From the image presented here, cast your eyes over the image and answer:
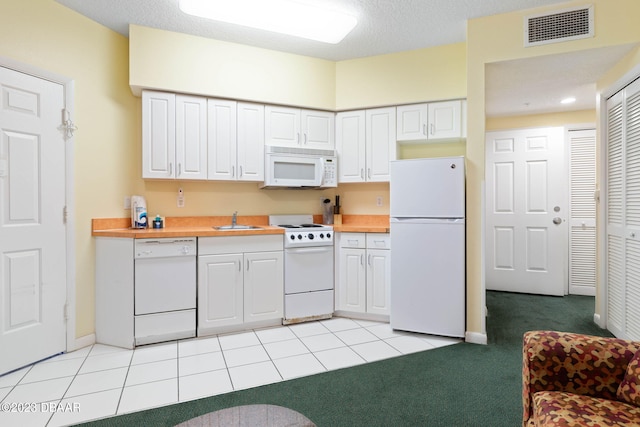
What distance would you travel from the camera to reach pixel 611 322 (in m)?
2.99

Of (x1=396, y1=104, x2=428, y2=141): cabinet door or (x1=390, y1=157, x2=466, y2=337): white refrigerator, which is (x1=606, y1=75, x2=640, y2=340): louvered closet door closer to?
(x1=390, y1=157, x2=466, y2=337): white refrigerator

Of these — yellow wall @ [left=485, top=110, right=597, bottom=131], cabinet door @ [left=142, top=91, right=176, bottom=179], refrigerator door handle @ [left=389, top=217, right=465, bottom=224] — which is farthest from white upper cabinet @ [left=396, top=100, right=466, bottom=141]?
cabinet door @ [left=142, top=91, right=176, bottom=179]

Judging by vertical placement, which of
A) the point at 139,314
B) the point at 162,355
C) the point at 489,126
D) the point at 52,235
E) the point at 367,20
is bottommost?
the point at 162,355

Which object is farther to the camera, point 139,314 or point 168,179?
point 168,179

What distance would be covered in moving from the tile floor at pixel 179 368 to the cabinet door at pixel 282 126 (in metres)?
1.88

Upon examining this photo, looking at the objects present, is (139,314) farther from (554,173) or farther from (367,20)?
(554,173)

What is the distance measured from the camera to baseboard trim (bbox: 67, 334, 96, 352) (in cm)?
268

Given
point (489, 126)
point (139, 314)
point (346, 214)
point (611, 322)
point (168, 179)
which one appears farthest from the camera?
point (489, 126)

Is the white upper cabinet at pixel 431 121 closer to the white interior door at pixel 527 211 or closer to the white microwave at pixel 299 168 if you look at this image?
the white microwave at pixel 299 168

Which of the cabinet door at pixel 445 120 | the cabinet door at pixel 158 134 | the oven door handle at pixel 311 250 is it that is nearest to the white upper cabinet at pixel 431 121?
the cabinet door at pixel 445 120

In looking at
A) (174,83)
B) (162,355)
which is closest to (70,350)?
(162,355)

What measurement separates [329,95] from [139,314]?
278 centimetres

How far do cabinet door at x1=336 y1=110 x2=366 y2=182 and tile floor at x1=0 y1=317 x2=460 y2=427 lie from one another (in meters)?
1.59

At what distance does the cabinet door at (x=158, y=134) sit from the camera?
3047 mm
